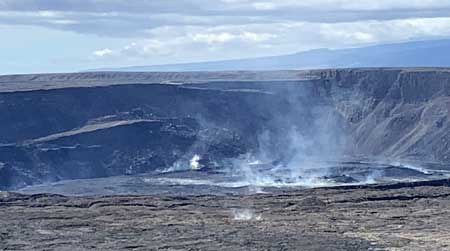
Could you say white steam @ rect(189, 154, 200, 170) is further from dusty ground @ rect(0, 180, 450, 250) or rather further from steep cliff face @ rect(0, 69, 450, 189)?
dusty ground @ rect(0, 180, 450, 250)

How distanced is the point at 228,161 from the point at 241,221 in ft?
124

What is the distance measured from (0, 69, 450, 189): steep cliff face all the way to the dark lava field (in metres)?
0.15

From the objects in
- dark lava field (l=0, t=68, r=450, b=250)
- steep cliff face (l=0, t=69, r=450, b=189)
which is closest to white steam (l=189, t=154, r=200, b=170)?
dark lava field (l=0, t=68, r=450, b=250)

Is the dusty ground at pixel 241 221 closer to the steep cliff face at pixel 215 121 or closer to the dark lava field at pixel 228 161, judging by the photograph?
the dark lava field at pixel 228 161

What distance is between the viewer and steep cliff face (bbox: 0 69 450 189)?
83.9 meters

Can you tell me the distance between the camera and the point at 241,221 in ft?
162

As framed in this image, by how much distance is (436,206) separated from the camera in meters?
54.1

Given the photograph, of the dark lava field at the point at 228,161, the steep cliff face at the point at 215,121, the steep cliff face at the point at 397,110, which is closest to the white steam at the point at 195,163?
the dark lava field at the point at 228,161

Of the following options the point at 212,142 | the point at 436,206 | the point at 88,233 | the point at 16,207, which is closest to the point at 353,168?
the point at 212,142

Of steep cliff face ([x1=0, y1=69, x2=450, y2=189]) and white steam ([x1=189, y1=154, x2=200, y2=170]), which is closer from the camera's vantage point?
steep cliff face ([x1=0, y1=69, x2=450, y2=189])

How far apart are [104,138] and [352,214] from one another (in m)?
38.6

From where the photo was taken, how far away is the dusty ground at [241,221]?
42.4 meters

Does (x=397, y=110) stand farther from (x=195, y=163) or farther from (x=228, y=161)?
(x=195, y=163)

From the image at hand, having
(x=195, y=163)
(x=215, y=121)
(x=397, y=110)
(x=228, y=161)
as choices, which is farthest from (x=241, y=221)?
(x=397, y=110)
